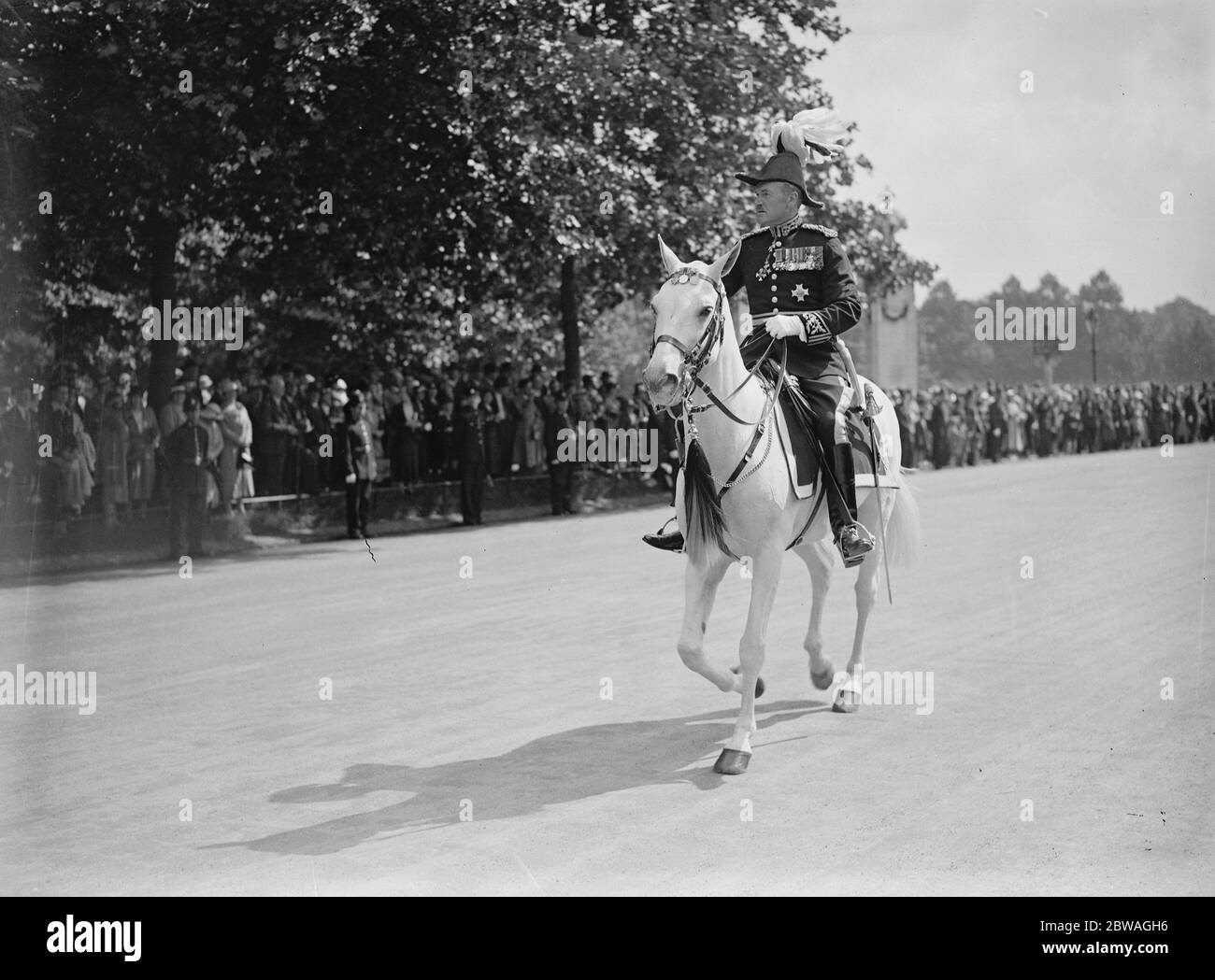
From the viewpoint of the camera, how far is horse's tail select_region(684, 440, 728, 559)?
8484 mm

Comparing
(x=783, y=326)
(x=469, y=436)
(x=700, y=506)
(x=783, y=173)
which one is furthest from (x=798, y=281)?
(x=469, y=436)

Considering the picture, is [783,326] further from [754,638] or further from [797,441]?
[754,638]

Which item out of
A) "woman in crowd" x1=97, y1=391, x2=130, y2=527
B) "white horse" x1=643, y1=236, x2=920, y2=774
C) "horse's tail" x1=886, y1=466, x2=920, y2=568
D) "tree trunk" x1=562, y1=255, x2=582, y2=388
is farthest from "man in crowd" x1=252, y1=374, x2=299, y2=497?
"white horse" x1=643, y1=236, x2=920, y2=774

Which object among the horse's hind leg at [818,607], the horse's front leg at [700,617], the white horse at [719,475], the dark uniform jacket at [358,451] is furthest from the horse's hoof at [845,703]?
the dark uniform jacket at [358,451]

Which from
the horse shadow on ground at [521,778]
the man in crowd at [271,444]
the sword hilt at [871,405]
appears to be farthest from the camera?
the man in crowd at [271,444]

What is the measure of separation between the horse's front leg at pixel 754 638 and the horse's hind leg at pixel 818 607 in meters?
1.20

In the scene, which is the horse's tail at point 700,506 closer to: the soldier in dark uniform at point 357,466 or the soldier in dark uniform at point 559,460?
the soldier in dark uniform at point 357,466

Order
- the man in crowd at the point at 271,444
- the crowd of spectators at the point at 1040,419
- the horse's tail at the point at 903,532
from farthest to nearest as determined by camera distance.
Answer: the crowd of spectators at the point at 1040,419, the man in crowd at the point at 271,444, the horse's tail at the point at 903,532

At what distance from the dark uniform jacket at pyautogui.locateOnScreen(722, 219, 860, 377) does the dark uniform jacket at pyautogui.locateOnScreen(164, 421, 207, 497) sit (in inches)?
475

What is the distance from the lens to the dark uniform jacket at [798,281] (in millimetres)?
9008

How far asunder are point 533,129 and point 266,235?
16.5 feet

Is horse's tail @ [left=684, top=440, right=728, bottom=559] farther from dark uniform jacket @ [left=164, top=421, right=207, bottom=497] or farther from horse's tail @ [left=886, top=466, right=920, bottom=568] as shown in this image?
dark uniform jacket @ [left=164, top=421, right=207, bottom=497]

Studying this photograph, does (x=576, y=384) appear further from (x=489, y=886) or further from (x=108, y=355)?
(x=489, y=886)

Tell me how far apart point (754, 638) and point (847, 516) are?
1.20 metres
